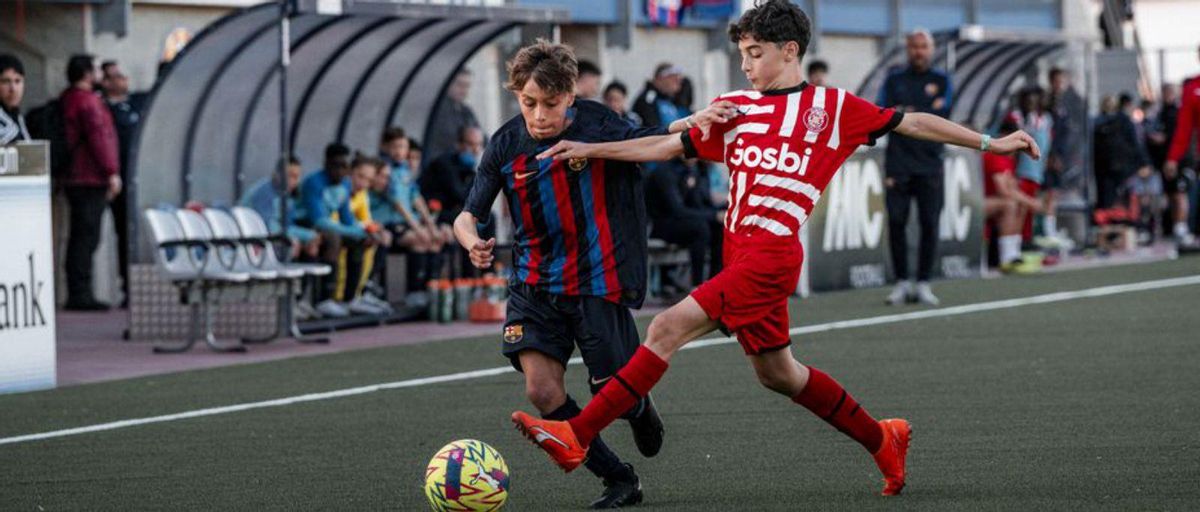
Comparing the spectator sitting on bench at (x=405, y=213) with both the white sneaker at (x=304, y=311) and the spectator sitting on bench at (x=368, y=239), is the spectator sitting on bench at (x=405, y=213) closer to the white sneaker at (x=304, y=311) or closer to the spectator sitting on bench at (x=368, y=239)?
the spectator sitting on bench at (x=368, y=239)

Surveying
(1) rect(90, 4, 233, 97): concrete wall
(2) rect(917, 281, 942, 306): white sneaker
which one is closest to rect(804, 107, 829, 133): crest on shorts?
(2) rect(917, 281, 942, 306): white sneaker

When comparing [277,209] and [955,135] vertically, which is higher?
[955,135]

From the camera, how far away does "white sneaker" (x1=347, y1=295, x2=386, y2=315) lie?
646 inches

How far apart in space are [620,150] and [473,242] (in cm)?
59

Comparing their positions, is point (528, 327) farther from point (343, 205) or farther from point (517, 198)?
point (343, 205)

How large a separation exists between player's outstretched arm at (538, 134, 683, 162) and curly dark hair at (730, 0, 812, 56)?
1.55 feet

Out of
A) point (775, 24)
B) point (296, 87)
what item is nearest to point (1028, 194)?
point (296, 87)

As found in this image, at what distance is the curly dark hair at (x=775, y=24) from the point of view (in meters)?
7.00

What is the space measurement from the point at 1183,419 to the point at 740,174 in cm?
313

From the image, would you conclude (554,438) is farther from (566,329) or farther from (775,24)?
(775,24)

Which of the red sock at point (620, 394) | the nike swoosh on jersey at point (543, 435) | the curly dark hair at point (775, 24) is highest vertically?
the curly dark hair at point (775, 24)

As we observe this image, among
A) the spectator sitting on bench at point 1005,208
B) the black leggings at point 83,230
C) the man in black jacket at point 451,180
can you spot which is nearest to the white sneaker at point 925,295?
the man in black jacket at point 451,180

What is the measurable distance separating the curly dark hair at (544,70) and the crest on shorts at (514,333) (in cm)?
82

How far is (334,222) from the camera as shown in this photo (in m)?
16.1
